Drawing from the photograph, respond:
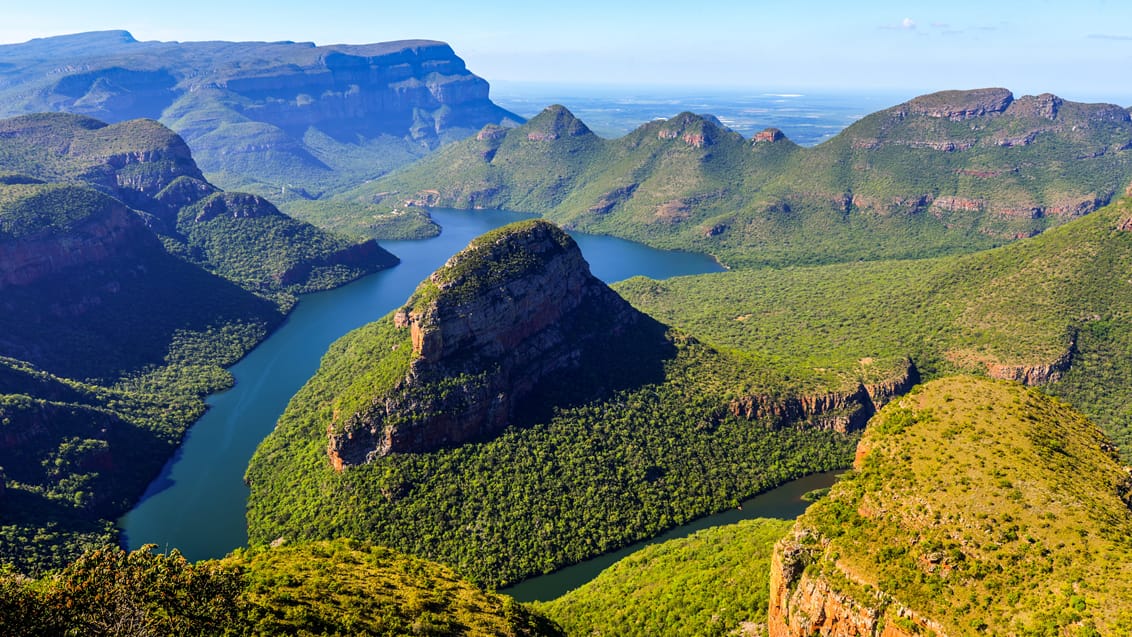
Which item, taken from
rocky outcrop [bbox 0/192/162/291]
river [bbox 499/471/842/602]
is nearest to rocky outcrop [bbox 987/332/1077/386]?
river [bbox 499/471/842/602]

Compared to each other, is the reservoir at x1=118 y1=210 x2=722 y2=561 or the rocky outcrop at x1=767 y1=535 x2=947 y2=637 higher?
the rocky outcrop at x1=767 y1=535 x2=947 y2=637

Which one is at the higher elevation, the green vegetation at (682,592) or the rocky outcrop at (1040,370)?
the rocky outcrop at (1040,370)

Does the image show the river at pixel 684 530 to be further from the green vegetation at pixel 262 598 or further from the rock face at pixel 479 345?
the rock face at pixel 479 345

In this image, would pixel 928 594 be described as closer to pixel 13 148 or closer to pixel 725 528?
pixel 725 528

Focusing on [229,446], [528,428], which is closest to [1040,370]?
[528,428]

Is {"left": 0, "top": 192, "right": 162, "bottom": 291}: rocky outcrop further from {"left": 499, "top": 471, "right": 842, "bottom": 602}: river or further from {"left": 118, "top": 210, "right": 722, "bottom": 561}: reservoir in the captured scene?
{"left": 499, "top": 471, "right": 842, "bottom": 602}: river

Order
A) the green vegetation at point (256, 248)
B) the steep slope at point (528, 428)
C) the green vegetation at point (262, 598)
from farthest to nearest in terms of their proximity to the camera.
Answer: the green vegetation at point (256, 248) → the steep slope at point (528, 428) → the green vegetation at point (262, 598)

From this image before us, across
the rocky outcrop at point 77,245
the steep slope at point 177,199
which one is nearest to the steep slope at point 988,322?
the steep slope at point 177,199
